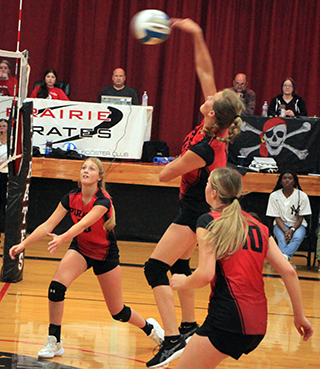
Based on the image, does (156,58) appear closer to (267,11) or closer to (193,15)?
(193,15)

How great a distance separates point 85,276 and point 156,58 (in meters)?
5.83

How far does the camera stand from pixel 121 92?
955 centimetres

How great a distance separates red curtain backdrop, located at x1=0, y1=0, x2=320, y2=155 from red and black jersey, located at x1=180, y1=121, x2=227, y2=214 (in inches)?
279

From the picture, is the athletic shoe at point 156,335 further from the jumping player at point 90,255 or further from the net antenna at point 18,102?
the net antenna at point 18,102

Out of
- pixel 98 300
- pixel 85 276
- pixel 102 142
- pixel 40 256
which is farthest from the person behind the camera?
pixel 102 142

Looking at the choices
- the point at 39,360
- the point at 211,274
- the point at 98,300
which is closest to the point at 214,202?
the point at 211,274

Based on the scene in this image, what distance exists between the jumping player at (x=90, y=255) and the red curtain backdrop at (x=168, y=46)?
6846 millimetres

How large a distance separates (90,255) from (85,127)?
4.62 meters

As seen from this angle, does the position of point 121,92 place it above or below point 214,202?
above

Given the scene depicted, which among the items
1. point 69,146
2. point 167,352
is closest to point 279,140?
point 69,146

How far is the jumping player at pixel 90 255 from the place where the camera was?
3936 mm

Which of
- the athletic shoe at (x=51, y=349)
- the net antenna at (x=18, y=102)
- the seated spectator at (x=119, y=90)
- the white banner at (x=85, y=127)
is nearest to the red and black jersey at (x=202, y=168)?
the athletic shoe at (x=51, y=349)

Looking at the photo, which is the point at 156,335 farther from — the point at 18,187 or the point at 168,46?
the point at 168,46

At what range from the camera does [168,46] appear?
11.0 metres
